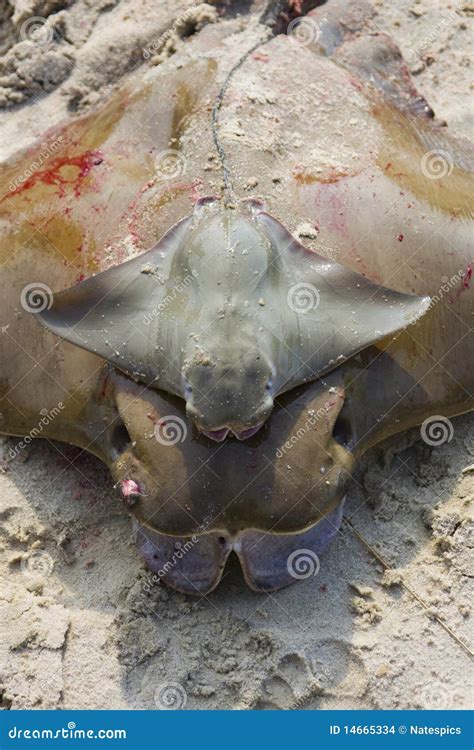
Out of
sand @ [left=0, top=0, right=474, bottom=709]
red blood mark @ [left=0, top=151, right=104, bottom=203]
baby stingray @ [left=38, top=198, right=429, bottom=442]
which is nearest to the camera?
baby stingray @ [left=38, top=198, right=429, bottom=442]

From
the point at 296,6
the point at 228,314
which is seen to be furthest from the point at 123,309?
the point at 296,6

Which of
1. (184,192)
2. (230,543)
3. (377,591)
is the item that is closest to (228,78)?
(184,192)

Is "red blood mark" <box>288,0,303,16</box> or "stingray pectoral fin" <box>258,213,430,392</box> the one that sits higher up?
"red blood mark" <box>288,0,303,16</box>

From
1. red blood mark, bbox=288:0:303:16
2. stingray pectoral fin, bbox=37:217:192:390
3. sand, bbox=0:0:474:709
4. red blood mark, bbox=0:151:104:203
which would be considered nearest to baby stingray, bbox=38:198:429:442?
stingray pectoral fin, bbox=37:217:192:390

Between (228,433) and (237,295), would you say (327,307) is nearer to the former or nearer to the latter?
(237,295)

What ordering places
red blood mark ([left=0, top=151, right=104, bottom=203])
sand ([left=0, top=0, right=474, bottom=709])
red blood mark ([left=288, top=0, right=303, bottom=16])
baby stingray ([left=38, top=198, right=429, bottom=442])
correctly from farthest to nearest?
red blood mark ([left=288, top=0, right=303, bottom=16]) → red blood mark ([left=0, top=151, right=104, bottom=203]) → sand ([left=0, top=0, right=474, bottom=709]) → baby stingray ([left=38, top=198, right=429, bottom=442])

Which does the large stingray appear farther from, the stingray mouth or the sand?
the sand
